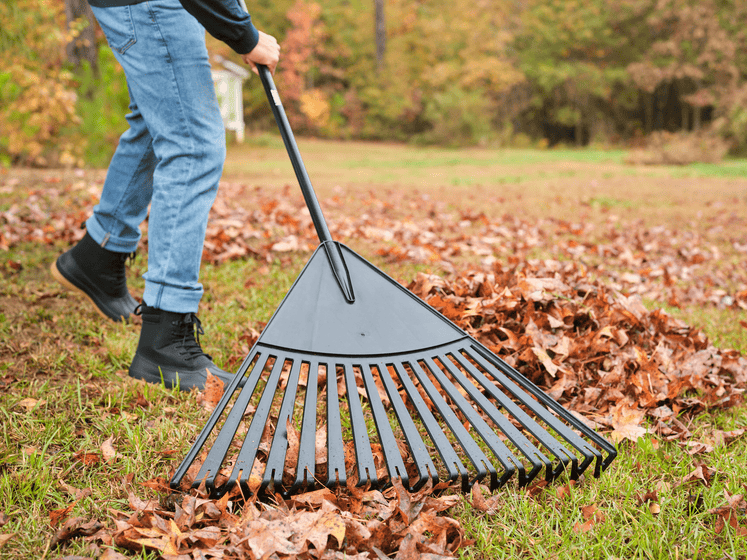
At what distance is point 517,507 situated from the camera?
1.37 m

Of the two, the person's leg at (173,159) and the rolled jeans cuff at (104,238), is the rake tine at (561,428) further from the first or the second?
the rolled jeans cuff at (104,238)

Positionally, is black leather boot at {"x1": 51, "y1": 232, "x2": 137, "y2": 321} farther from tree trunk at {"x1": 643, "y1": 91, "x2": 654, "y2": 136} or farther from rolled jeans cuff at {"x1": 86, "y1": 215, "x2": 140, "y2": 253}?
tree trunk at {"x1": 643, "y1": 91, "x2": 654, "y2": 136}

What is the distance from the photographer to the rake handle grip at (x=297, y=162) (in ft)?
5.88

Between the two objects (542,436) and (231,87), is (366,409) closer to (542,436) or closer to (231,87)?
(542,436)

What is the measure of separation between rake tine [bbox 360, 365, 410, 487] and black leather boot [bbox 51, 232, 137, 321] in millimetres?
1364

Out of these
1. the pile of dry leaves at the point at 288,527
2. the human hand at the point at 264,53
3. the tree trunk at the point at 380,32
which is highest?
the tree trunk at the point at 380,32

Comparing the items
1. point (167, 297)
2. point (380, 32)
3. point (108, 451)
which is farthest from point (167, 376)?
point (380, 32)

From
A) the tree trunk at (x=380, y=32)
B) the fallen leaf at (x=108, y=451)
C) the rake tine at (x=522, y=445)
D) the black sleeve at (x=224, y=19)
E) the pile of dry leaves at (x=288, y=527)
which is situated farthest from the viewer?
the tree trunk at (x=380, y=32)

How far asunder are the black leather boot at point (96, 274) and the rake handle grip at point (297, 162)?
0.93 meters

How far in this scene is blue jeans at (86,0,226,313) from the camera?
1.74 m

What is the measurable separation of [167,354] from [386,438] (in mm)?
897

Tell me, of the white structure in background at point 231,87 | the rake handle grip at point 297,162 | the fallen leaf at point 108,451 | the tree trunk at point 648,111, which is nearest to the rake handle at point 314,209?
the rake handle grip at point 297,162

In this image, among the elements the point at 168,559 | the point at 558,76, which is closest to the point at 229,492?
the point at 168,559

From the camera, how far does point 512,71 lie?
25672 mm
